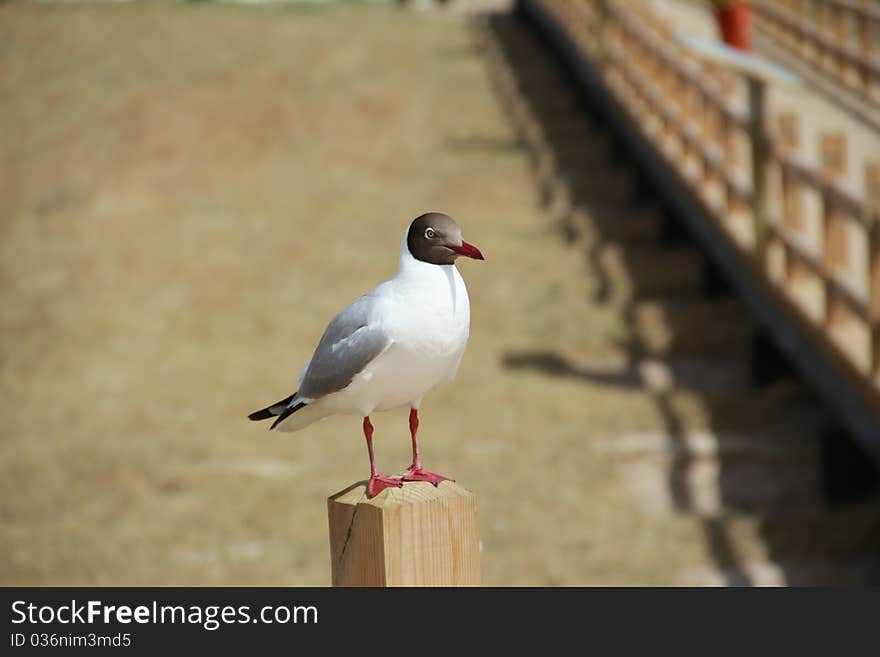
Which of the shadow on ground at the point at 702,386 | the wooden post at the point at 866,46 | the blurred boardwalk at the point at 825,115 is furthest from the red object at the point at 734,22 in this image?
the wooden post at the point at 866,46

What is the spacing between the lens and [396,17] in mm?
24859

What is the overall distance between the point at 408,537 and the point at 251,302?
1116 centimetres

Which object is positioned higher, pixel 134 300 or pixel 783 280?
pixel 783 280

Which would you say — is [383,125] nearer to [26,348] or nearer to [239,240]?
[239,240]

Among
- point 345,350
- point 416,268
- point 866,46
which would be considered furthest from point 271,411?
point 866,46

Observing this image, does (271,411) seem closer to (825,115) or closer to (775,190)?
(775,190)

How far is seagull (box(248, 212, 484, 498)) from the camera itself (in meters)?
2.79

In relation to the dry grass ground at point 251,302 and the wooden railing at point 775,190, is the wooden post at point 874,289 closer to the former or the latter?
the wooden railing at point 775,190

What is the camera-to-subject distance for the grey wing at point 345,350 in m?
2.91

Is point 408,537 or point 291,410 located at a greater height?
point 291,410

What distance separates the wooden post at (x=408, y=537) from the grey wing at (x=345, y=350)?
22 cm

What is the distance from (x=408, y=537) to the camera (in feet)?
9.53
